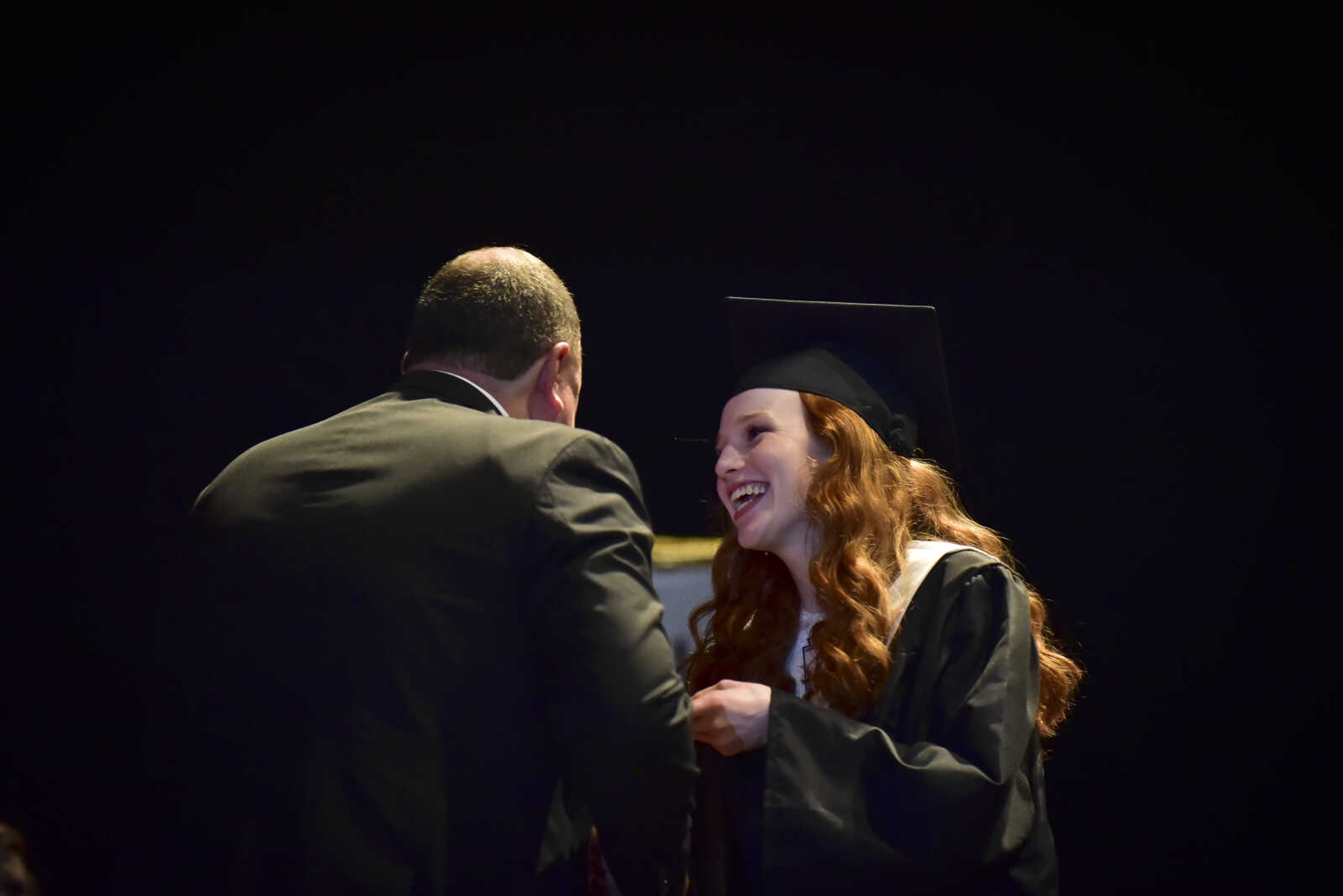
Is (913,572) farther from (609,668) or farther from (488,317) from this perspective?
(488,317)

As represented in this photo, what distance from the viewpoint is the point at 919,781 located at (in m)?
1.71

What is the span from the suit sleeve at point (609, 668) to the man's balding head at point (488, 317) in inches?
10.5

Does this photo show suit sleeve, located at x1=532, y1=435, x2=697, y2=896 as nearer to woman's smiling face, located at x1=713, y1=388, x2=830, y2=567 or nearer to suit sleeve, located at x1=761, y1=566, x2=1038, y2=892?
suit sleeve, located at x1=761, y1=566, x2=1038, y2=892

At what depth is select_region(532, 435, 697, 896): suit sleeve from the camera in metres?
1.53

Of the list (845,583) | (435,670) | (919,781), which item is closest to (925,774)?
(919,781)

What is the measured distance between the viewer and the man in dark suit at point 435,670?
1.52m

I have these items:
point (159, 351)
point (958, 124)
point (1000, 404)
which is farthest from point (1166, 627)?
point (159, 351)

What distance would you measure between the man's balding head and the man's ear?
0.06 ft

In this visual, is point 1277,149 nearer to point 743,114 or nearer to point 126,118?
point 743,114

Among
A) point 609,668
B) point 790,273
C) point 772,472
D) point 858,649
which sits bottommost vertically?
point 858,649

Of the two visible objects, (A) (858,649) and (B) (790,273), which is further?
(B) (790,273)

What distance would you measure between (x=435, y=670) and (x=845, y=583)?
770 mm

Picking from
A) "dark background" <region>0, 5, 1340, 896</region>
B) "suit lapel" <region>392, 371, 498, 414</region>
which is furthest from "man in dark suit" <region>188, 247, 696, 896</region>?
"dark background" <region>0, 5, 1340, 896</region>

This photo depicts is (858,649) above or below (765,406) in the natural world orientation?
below
